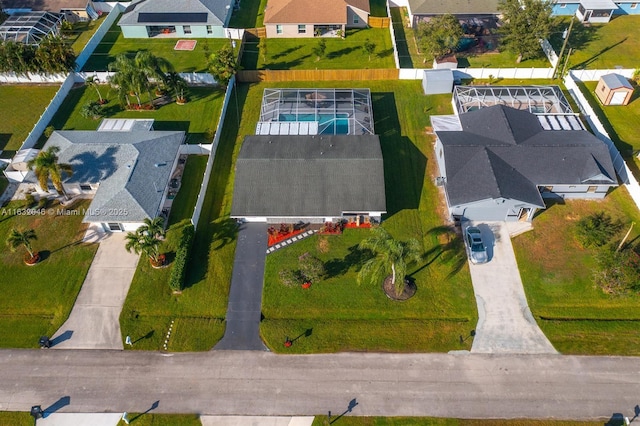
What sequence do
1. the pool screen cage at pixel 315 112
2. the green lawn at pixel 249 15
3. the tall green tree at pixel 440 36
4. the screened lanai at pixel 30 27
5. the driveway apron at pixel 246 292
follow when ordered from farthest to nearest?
the green lawn at pixel 249 15 < the screened lanai at pixel 30 27 < the tall green tree at pixel 440 36 < the pool screen cage at pixel 315 112 < the driveway apron at pixel 246 292

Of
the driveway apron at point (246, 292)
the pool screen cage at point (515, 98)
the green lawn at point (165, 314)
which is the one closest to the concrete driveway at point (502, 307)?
the driveway apron at point (246, 292)

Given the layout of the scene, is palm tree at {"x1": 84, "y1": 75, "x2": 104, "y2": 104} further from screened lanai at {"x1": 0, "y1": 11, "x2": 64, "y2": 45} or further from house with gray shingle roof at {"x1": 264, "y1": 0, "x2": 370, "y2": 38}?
house with gray shingle roof at {"x1": 264, "y1": 0, "x2": 370, "y2": 38}

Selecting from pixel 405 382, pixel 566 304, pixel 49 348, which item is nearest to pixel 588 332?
pixel 566 304

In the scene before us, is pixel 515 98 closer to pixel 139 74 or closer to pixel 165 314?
pixel 139 74

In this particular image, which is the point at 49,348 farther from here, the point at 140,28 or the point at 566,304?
the point at 140,28

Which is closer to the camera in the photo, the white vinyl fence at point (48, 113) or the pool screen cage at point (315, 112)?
the pool screen cage at point (315, 112)

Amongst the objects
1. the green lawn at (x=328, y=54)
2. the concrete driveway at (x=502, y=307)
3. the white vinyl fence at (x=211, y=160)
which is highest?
the green lawn at (x=328, y=54)

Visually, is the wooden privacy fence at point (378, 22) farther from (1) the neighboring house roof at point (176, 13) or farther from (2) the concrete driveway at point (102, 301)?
(2) the concrete driveway at point (102, 301)

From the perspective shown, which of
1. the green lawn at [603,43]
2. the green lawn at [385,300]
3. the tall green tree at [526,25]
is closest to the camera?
the green lawn at [385,300]

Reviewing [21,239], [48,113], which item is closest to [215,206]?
[21,239]
